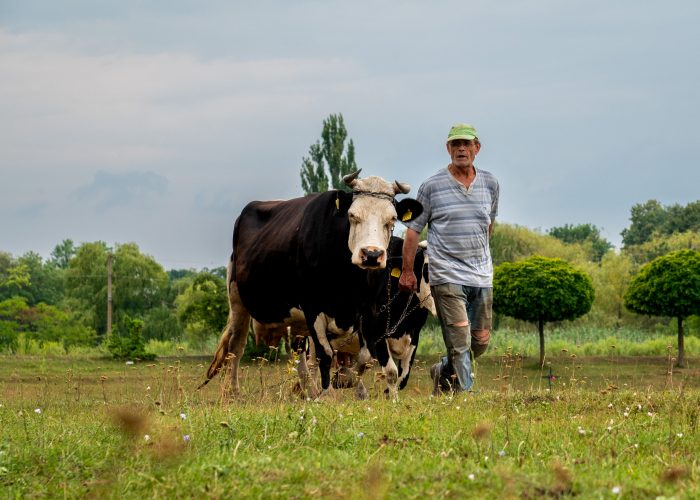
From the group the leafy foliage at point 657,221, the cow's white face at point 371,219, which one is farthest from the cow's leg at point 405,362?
the leafy foliage at point 657,221

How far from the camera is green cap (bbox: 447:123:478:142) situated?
380 inches

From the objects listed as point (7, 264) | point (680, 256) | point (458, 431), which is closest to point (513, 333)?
point (680, 256)

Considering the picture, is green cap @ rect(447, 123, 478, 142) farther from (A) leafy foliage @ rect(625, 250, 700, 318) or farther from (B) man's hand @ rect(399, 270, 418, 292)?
(A) leafy foliage @ rect(625, 250, 700, 318)

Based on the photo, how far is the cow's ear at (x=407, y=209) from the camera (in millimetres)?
10211

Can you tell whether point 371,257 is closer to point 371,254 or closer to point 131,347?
point 371,254

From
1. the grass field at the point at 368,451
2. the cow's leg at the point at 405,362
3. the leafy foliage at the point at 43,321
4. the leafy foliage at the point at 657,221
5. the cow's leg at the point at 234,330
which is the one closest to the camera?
the grass field at the point at 368,451

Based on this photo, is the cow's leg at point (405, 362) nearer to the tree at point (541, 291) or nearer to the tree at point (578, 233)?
the tree at point (541, 291)

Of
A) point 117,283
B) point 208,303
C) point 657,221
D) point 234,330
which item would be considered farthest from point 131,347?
point 657,221

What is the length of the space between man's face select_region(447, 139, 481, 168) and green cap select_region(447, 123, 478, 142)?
66 millimetres

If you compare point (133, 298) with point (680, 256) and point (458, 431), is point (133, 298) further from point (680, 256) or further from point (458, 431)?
point (458, 431)

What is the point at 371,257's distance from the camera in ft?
31.7

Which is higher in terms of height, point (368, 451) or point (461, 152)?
point (461, 152)

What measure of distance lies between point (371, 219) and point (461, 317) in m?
1.31

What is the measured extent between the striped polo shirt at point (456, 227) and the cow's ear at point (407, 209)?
0.34 m
